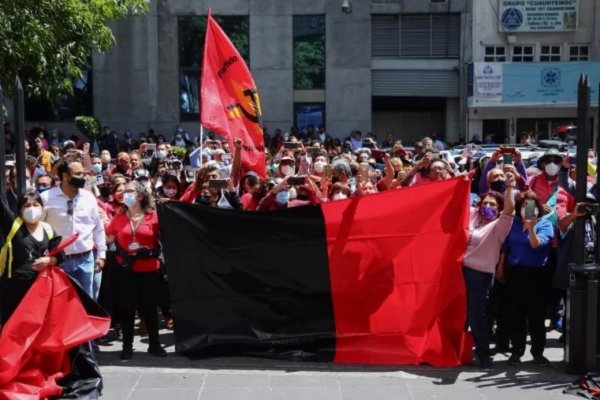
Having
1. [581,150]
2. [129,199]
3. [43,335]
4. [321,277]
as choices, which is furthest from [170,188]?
[581,150]

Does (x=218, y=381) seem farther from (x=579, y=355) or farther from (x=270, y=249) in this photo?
(x=579, y=355)

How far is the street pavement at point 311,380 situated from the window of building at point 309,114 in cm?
2531

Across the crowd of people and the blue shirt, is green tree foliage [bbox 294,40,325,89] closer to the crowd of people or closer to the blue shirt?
the crowd of people

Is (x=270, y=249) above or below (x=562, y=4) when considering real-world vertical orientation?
below

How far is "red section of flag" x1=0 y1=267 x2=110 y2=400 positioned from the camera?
6.45m

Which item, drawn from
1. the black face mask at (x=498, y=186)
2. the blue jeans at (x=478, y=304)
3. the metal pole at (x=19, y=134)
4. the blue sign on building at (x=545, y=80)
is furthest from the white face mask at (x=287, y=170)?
the blue sign on building at (x=545, y=80)

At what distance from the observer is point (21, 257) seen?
684 cm

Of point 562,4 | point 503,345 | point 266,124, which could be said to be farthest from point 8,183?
point 562,4

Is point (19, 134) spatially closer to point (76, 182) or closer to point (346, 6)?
point (76, 182)

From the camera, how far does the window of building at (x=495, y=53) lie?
32750 millimetres

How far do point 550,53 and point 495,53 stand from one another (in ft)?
7.49

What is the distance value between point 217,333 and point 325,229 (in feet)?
4.65

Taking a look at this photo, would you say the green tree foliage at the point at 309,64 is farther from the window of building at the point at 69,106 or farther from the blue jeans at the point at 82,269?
the blue jeans at the point at 82,269

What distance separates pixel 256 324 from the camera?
7.98 meters
